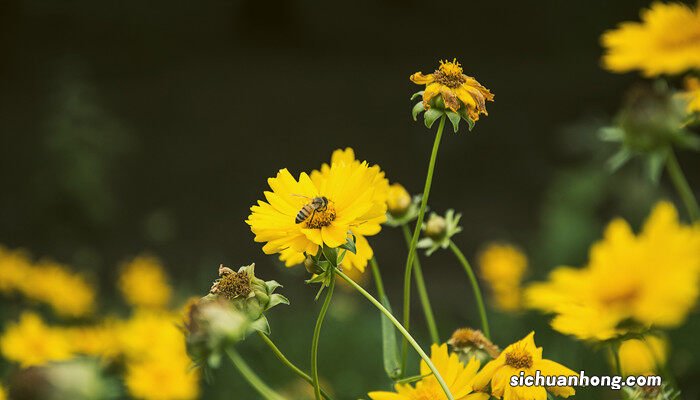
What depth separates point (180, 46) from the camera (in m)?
4.51

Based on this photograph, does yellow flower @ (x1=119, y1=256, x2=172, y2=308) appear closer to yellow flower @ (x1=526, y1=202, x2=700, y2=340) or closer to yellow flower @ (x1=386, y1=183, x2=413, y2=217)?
yellow flower @ (x1=386, y1=183, x2=413, y2=217)

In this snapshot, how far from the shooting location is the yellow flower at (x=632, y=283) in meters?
0.37

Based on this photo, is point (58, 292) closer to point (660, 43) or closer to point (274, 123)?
point (660, 43)

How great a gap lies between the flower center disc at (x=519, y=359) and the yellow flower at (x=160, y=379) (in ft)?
2.04

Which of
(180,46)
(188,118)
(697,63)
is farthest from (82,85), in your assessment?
(697,63)

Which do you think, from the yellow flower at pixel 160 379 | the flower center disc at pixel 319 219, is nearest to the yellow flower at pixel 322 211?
the flower center disc at pixel 319 219

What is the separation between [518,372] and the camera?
467 millimetres

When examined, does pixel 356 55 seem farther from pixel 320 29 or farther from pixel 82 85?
pixel 82 85

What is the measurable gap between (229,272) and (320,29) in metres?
4.00

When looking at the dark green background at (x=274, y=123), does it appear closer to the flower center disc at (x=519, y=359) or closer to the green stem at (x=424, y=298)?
the green stem at (x=424, y=298)

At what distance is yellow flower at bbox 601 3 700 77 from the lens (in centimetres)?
75

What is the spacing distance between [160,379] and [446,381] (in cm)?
67

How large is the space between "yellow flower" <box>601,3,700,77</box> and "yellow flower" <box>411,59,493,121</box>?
289mm

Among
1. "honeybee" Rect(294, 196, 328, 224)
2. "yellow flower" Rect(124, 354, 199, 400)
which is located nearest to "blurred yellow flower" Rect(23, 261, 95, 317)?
"yellow flower" Rect(124, 354, 199, 400)
